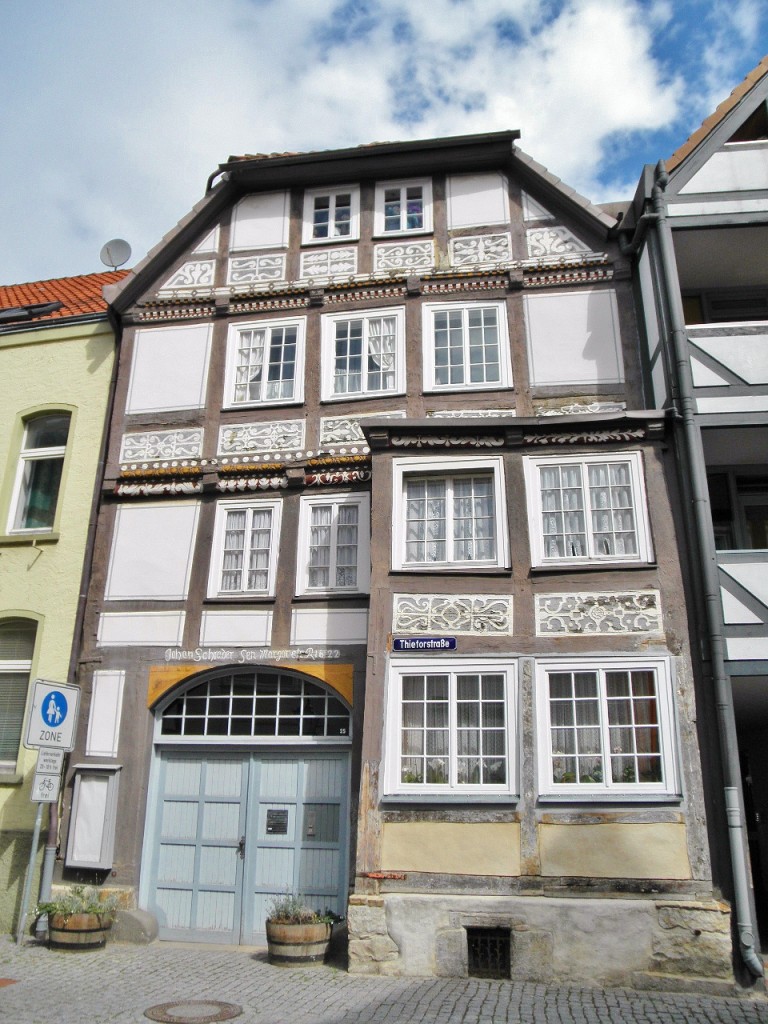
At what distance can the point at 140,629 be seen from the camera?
12.9 meters

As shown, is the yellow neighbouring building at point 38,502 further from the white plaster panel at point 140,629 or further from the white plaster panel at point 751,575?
the white plaster panel at point 751,575

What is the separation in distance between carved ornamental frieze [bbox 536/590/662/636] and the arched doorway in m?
3.24

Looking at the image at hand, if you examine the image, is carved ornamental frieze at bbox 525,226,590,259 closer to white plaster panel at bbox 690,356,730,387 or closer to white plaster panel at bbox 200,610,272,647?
white plaster panel at bbox 690,356,730,387

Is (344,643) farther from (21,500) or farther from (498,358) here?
(21,500)

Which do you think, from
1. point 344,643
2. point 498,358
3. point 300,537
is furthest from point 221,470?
point 498,358

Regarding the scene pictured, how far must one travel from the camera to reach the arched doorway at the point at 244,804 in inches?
463

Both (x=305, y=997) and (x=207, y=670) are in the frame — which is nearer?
(x=305, y=997)

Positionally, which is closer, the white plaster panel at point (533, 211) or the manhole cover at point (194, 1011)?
the manhole cover at point (194, 1011)

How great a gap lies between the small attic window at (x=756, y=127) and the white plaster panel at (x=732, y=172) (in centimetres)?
44

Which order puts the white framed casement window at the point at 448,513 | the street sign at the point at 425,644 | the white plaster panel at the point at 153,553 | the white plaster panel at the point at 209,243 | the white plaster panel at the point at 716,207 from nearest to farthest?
the street sign at the point at 425,644 → the white framed casement window at the point at 448,513 → the white plaster panel at the point at 716,207 → the white plaster panel at the point at 153,553 → the white plaster panel at the point at 209,243

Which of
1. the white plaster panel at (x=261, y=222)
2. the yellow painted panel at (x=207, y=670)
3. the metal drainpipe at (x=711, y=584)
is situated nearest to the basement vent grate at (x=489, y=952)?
the metal drainpipe at (x=711, y=584)

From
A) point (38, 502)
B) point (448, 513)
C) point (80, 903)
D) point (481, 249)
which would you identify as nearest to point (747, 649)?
point (448, 513)

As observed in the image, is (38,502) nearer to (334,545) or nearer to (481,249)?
(334,545)

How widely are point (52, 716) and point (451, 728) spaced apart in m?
5.20
